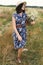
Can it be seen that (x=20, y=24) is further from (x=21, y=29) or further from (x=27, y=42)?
(x=27, y=42)

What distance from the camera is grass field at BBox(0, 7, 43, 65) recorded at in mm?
5887

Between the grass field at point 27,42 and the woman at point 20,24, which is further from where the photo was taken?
the grass field at point 27,42

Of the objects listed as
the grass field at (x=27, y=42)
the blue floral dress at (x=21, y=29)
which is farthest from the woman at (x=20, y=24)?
the grass field at (x=27, y=42)

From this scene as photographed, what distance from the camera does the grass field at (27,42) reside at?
5.89m

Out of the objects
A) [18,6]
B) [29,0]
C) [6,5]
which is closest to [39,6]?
[29,0]

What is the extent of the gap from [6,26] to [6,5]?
2.19 feet

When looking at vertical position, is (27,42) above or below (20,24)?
below

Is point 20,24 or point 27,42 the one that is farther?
point 27,42

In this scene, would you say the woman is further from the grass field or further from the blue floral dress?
the grass field

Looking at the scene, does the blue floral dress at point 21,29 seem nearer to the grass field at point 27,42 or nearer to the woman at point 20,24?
the woman at point 20,24

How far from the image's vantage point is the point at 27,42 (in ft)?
20.7

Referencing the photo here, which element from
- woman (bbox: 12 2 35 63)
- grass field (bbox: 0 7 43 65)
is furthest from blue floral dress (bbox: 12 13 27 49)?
grass field (bbox: 0 7 43 65)

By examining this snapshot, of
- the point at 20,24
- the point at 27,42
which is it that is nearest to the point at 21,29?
the point at 20,24

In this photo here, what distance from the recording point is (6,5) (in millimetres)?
7125
